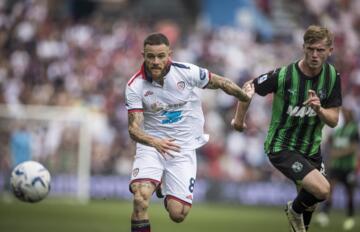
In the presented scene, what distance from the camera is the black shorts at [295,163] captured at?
904 cm

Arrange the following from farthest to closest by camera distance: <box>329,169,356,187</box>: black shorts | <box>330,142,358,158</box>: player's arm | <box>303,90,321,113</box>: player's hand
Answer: <box>329,169,356,187</box>: black shorts, <box>330,142,358,158</box>: player's arm, <box>303,90,321,113</box>: player's hand

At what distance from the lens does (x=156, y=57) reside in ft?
28.5

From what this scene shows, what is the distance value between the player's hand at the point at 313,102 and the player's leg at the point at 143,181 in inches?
69.7

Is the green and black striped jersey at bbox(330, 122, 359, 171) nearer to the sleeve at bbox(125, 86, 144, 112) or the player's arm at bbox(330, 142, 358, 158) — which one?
the player's arm at bbox(330, 142, 358, 158)

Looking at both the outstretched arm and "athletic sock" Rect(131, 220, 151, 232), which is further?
the outstretched arm

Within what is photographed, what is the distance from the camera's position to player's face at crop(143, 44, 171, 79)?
8656 mm

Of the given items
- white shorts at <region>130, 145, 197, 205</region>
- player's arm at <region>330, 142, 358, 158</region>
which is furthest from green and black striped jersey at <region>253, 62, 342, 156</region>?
player's arm at <region>330, 142, 358, 158</region>

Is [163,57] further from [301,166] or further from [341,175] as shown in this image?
[341,175]

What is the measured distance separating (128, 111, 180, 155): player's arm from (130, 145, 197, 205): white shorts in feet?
1.26

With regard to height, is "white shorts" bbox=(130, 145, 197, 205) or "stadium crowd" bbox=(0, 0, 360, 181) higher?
"stadium crowd" bbox=(0, 0, 360, 181)

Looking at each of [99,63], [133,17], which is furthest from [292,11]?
[99,63]

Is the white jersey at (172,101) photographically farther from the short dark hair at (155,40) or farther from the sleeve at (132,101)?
the short dark hair at (155,40)

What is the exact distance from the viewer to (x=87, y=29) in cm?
2558

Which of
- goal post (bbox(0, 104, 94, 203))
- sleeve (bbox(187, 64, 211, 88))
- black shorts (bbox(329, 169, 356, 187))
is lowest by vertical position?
sleeve (bbox(187, 64, 211, 88))
